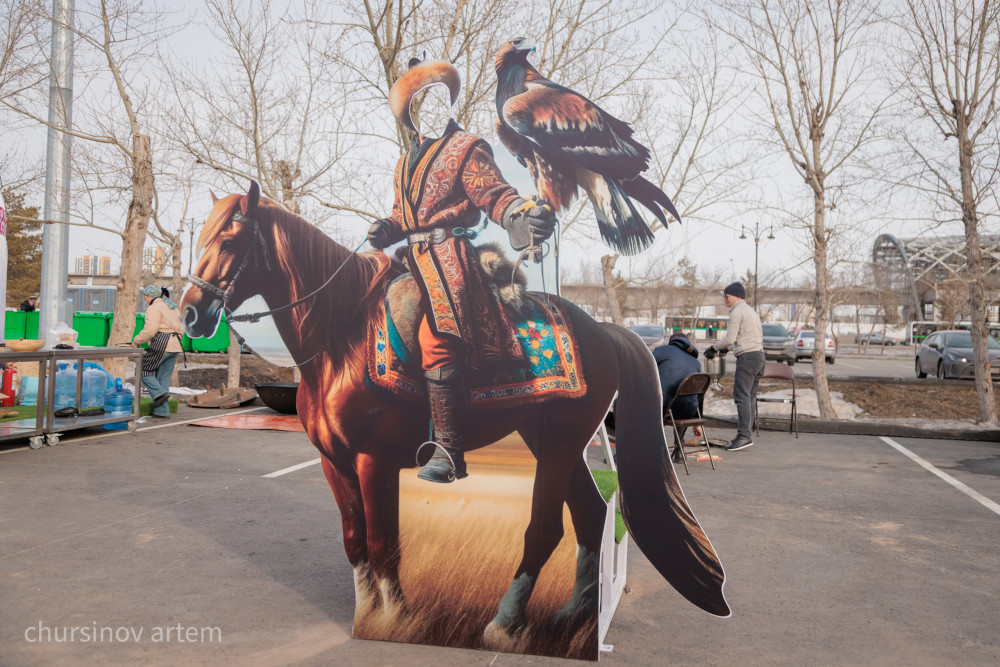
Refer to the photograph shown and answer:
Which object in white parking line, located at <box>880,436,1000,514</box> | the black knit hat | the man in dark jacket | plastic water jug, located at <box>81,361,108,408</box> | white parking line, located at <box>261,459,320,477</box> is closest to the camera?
white parking line, located at <box>880,436,1000,514</box>

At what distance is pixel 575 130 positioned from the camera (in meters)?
3.35

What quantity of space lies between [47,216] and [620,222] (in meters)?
12.4

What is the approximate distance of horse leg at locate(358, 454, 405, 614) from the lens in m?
3.49

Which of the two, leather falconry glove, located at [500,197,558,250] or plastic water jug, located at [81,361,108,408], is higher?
leather falconry glove, located at [500,197,558,250]

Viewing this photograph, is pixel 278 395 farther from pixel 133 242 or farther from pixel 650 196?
pixel 650 196

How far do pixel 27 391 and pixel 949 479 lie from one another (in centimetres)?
1165

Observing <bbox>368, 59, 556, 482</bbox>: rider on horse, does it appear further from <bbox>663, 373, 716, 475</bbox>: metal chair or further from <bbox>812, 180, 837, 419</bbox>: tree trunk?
<bbox>812, 180, 837, 419</bbox>: tree trunk

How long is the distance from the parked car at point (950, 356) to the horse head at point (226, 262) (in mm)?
19415

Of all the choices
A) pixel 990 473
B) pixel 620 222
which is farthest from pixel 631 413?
pixel 990 473

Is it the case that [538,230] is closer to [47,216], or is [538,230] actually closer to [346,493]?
[346,493]

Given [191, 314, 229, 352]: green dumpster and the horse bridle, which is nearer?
the horse bridle

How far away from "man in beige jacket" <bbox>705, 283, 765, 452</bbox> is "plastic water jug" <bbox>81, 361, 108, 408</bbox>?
8009 mm

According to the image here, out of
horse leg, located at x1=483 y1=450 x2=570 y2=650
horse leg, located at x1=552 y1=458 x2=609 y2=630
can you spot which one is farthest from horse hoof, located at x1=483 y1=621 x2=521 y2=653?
horse leg, located at x1=552 y1=458 x2=609 y2=630

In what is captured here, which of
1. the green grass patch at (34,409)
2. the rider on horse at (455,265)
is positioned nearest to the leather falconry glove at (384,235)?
the rider on horse at (455,265)
